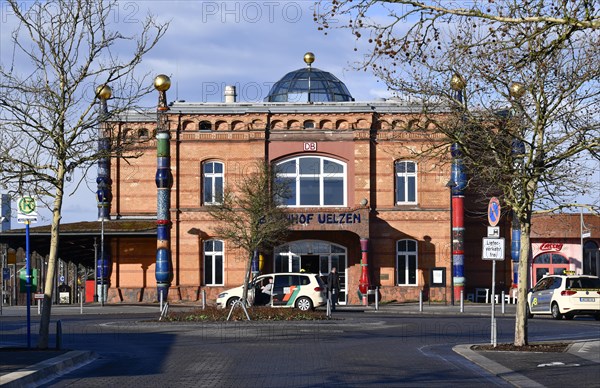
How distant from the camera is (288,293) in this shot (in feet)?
126

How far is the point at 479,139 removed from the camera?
20641 mm

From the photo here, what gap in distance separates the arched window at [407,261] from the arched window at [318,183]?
337cm

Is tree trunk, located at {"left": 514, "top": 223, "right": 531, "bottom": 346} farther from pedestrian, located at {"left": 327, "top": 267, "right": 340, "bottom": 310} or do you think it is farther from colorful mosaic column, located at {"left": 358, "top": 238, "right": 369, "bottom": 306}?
colorful mosaic column, located at {"left": 358, "top": 238, "right": 369, "bottom": 306}

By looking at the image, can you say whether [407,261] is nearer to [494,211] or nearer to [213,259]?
[213,259]

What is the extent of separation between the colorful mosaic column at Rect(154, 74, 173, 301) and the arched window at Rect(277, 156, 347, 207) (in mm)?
5068

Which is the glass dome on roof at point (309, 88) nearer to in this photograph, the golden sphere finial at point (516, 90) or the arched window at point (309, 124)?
the arched window at point (309, 124)

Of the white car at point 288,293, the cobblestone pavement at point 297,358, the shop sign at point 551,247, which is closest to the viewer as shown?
the cobblestone pavement at point 297,358

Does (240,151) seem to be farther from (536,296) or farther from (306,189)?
(536,296)

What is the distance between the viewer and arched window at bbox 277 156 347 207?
157 feet

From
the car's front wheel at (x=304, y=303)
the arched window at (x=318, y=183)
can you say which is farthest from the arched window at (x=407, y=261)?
the car's front wheel at (x=304, y=303)

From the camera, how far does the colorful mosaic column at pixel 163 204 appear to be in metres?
46.8

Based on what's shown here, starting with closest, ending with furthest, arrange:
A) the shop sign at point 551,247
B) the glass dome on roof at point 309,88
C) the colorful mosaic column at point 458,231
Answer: the colorful mosaic column at point 458,231 → the glass dome on roof at point 309,88 → the shop sign at point 551,247

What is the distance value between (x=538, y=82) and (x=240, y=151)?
1165 inches

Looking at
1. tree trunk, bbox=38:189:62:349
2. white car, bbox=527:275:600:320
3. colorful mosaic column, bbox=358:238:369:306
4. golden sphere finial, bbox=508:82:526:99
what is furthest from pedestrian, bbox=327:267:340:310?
tree trunk, bbox=38:189:62:349
